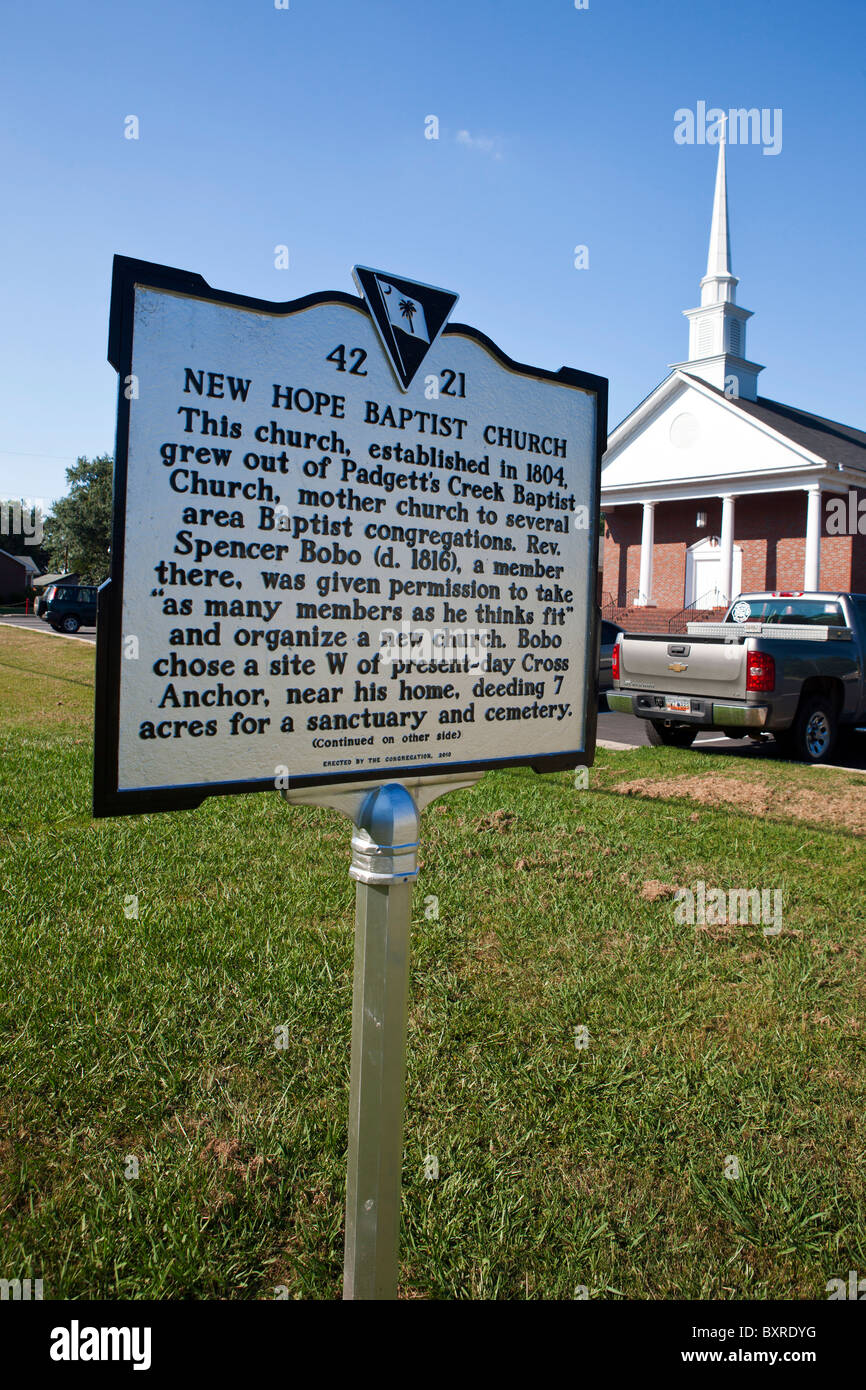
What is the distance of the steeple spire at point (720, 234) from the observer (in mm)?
33062

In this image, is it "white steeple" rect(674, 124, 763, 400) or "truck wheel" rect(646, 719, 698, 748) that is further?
"white steeple" rect(674, 124, 763, 400)

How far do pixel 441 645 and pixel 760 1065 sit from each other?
6.93ft

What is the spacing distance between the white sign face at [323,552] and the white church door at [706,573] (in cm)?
2940

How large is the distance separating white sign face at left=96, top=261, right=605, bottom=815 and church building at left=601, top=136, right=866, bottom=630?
87.2ft

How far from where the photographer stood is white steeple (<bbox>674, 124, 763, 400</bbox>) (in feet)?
106

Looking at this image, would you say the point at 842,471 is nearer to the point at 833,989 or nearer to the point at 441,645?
the point at 833,989

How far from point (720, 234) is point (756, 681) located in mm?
29715

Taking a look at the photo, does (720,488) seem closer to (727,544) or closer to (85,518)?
(727,544)

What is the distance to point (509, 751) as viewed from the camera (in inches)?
100

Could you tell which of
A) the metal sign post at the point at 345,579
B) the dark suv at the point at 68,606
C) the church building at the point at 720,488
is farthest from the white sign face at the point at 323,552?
the dark suv at the point at 68,606

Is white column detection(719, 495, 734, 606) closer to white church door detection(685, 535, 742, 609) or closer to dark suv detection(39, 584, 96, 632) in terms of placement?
white church door detection(685, 535, 742, 609)

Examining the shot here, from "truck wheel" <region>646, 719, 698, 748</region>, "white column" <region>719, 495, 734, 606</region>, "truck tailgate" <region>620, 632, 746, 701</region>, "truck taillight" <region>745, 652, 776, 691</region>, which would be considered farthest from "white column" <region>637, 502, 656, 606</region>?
"truck taillight" <region>745, 652, 776, 691</region>

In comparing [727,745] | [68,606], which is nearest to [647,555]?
[68,606]
